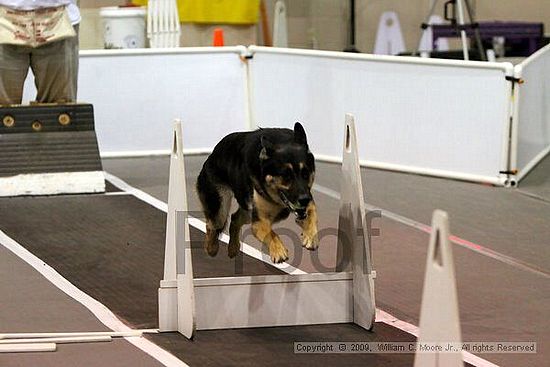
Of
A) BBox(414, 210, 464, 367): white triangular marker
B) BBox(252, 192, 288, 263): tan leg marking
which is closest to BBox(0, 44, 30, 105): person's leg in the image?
BBox(252, 192, 288, 263): tan leg marking

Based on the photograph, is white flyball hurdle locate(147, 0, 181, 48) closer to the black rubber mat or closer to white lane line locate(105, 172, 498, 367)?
white lane line locate(105, 172, 498, 367)

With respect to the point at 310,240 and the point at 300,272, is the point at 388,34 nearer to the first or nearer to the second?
the point at 300,272

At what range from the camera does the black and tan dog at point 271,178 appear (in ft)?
17.4

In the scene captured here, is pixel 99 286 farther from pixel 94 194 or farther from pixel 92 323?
pixel 94 194

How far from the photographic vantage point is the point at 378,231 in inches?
320

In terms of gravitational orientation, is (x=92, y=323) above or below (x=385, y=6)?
below

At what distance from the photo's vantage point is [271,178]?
17.5 feet

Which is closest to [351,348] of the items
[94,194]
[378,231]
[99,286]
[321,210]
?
[99,286]

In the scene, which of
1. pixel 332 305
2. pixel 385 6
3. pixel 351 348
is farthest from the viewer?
pixel 385 6

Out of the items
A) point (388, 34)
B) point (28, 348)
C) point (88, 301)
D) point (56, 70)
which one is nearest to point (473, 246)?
point (88, 301)

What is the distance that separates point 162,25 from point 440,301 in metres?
9.47

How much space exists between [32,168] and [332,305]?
4.37 meters

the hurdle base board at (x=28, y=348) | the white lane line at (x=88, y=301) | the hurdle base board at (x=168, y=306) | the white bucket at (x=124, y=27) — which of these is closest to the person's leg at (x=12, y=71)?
the white lane line at (x=88, y=301)

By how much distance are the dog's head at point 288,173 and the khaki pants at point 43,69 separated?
4.49 m
